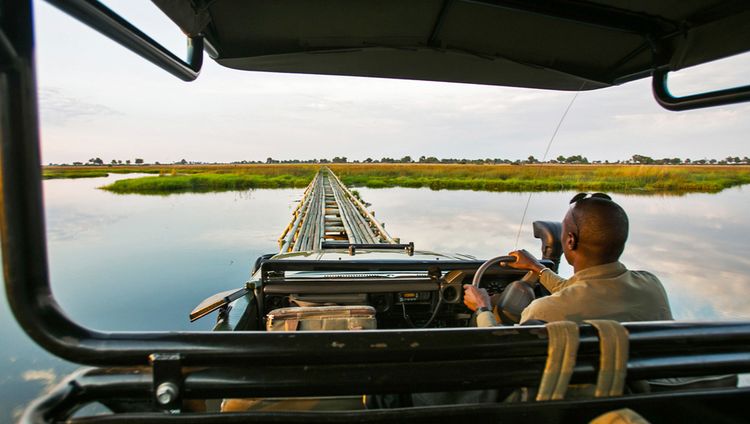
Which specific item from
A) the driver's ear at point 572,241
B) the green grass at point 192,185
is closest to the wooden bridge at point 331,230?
the driver's ear at point 572,241

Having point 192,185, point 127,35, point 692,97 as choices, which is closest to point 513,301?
point 692,97

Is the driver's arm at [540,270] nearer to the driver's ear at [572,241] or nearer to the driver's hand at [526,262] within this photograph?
the driver's hand at [526,262]

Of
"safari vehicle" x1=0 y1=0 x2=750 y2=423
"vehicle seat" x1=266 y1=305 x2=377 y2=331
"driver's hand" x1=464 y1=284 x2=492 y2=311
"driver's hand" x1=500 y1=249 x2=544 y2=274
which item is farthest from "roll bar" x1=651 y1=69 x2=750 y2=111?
"vehicle seat" x1=266 y1=305 x2=377 y2=331

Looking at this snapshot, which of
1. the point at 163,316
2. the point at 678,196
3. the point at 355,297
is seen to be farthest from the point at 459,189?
the point at 355,297

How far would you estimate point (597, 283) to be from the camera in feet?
4.90

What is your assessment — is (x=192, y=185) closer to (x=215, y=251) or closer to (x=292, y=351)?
(x=215, y=251)

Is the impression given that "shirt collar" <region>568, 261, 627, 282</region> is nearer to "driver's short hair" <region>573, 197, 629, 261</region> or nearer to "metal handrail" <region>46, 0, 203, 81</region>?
"driver's short hair" <region>573, 197, 629, 261</region>

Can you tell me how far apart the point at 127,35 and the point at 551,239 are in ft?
7.80

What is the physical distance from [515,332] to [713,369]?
0.46 m

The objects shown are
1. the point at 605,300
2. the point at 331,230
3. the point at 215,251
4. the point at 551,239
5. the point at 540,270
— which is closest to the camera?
the point at 605,300

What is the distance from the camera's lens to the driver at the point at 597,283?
4.69 feet

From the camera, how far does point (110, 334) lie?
0.81 m

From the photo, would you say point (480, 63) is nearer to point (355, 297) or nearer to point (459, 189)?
point (355, 297)

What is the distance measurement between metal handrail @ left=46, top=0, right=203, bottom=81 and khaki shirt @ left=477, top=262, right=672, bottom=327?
1.23 metres
